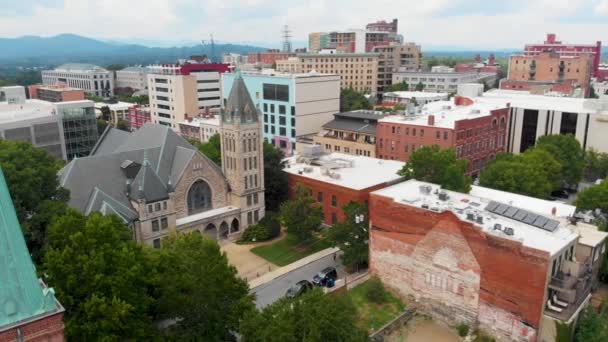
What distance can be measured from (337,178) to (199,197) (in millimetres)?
16849

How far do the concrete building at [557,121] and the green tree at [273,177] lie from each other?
46.6 meters

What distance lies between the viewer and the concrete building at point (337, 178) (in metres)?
55.1

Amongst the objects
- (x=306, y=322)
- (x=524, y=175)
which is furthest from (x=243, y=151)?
(x=524, y=175)

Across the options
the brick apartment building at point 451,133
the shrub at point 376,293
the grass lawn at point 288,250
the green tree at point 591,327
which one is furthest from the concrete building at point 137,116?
the green tree at point 591,327

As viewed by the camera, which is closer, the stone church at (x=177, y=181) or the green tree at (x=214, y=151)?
the stone church at (x=177, y=181)

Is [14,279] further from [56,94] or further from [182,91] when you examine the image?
[56,94]

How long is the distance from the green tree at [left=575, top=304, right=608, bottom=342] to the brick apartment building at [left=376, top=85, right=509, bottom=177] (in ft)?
129

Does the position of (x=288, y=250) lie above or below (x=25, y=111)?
below

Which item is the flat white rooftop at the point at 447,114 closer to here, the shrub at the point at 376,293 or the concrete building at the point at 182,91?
the shrub at the point at 376,293

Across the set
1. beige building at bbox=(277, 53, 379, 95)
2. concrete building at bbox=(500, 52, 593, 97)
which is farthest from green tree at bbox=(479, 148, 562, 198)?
beige building at bbox=(277, 53, 379, 95)

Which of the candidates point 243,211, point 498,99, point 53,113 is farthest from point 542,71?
point 53,113

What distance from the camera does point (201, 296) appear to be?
30734 mm

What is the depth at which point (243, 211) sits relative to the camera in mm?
57125

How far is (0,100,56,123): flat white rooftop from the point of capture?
79250mm
